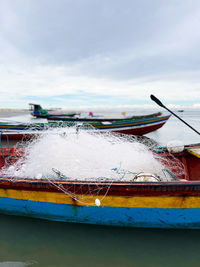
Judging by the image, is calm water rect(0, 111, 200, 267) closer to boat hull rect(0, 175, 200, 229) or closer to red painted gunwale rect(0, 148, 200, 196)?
boat hull rect(0, 175, 200, 229)

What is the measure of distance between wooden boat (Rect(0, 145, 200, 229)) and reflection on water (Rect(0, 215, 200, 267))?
0.31 m

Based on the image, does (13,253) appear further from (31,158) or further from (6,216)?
(31,158)

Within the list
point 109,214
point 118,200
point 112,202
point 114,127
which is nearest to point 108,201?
point 112,202

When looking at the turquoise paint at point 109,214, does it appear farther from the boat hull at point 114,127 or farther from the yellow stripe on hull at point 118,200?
the boat hull at point 114,127

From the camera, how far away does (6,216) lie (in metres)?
4.35

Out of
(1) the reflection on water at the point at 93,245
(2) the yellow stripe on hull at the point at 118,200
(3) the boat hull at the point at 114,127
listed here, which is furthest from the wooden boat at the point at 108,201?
(3) the boat hull at the point at 114,127

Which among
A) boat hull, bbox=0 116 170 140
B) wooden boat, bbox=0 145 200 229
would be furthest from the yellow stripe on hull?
boat hull, bbox=0 116 170 140

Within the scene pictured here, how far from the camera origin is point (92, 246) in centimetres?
350

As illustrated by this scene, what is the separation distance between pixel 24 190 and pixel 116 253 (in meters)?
2.30

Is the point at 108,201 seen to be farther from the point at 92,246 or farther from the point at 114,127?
the point at 114,127

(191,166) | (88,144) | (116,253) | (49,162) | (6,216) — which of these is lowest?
(116,253)

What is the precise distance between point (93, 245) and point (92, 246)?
0.09 feet

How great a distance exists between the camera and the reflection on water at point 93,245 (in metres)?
3.22

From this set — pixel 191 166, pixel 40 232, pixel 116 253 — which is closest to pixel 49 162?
pixel 40 232
